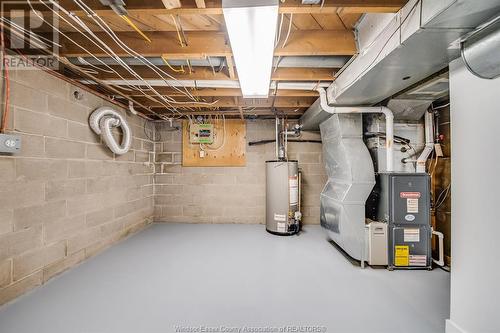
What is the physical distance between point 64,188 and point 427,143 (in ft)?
13.5

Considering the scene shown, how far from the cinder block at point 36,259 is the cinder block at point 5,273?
0.03 meters

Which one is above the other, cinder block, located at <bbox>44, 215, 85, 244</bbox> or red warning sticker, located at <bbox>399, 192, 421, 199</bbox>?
red warning sticker, located at <bbox>399, 192, 421, 199</bbox>

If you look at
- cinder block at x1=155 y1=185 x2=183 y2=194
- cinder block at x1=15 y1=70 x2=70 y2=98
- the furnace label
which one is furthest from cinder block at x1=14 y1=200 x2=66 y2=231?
the furnace label

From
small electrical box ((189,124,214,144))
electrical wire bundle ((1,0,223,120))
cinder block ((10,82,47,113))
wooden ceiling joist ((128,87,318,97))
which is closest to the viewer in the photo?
electrical wire bundle ((1,0,223,120))

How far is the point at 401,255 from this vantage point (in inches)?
89.1

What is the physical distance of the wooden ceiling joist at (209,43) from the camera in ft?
5.33

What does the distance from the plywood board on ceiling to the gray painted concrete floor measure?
1.66 metres

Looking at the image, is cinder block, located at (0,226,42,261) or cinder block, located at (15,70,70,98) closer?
cinder block, located at (0,226,42,261)

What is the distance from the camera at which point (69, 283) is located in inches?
77.4

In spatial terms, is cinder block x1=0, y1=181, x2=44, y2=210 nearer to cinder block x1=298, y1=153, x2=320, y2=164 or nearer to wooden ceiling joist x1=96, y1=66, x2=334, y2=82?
wooden ceiling joist x1=96, y1=66, x2=334, y2=82

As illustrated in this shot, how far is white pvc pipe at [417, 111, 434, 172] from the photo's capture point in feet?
8.75

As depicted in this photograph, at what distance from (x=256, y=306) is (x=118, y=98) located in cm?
302

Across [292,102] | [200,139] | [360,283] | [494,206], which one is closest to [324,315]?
[360,283]

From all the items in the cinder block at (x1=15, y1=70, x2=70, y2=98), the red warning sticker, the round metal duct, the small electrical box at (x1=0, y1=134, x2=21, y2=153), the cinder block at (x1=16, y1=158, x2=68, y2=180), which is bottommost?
the red warning sticker
